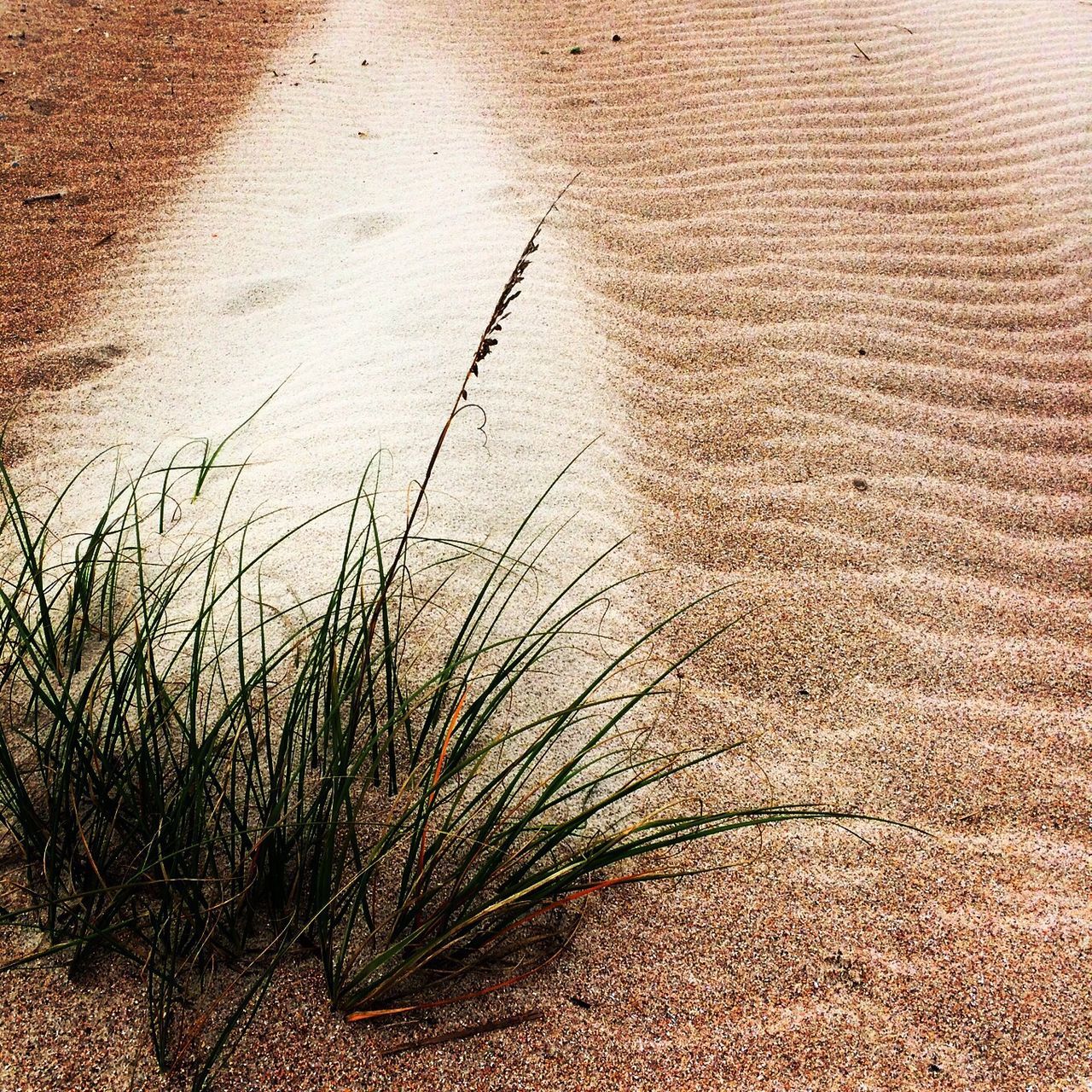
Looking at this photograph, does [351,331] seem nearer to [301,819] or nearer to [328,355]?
[328,355]

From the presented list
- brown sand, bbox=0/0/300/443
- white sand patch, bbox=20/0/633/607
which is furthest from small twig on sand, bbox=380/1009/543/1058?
brown sand, bbox=0/0/300/443

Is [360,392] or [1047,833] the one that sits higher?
[360,392]

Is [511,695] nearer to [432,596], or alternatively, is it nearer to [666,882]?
[432,596]

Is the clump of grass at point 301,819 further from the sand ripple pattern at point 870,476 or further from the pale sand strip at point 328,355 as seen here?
the sand ripple pattern at point 870,476

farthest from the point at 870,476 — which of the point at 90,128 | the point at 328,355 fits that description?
the point at 90,128

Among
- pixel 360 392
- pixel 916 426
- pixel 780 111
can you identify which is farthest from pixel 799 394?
pixel 780 111
